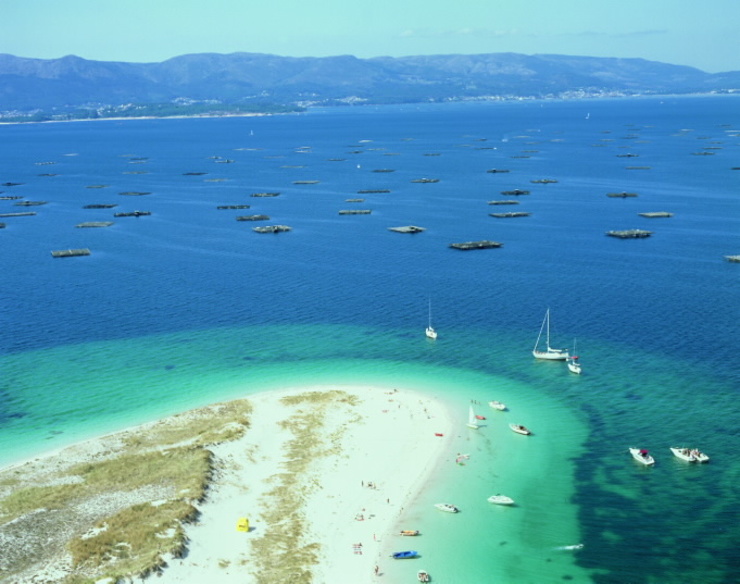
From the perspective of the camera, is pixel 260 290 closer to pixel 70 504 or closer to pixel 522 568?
pixel 70 504

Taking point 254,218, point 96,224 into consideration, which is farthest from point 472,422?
point 96,224

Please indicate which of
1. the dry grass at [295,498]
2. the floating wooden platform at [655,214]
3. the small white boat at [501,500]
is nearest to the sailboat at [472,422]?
the dry grass at [295,498]

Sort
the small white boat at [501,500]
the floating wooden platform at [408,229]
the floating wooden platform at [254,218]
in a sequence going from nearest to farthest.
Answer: the small white boat at [501,500] → the floating wooden platform at [408,229] → the floating wooden platform at [254,218]

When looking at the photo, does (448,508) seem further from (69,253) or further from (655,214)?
(655,214)

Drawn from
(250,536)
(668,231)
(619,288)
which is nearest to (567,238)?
(668,231)

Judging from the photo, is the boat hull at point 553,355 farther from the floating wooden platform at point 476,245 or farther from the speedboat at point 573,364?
the floating wooden platform at point 476,245

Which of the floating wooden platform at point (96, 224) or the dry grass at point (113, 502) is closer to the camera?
the dry grass at point (113, 502)
